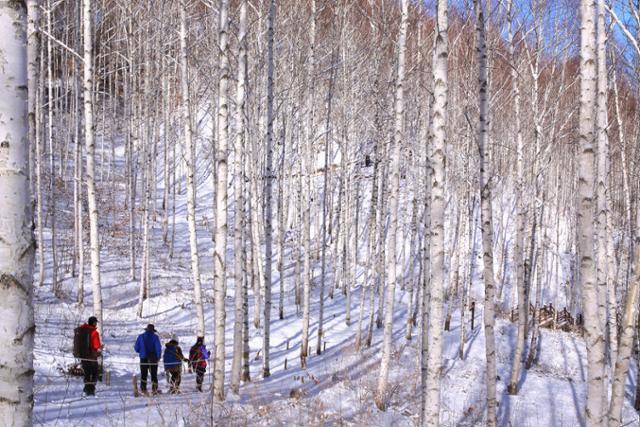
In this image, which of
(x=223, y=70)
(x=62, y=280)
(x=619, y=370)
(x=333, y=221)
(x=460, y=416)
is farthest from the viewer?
(x=333, y=221)

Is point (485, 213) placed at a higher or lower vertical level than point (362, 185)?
lower

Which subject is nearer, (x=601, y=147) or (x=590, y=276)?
(x=590, y=276)

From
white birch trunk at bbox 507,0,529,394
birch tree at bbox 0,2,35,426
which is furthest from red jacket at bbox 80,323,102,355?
white birch trunk at bbox 507,0,529,394

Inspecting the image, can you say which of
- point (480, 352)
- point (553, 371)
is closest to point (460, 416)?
point (480, 352)

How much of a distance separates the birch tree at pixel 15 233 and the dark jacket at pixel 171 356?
6.73m

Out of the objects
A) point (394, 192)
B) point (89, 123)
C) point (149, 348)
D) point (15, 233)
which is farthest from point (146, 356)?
point (15, 233)

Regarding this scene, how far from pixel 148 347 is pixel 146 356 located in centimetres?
15

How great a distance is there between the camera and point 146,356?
346 inches

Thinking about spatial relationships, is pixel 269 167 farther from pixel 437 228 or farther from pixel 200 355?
pixel 437 228

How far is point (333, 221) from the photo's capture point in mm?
26906

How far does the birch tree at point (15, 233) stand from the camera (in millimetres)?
2076

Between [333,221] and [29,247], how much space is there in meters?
24.8

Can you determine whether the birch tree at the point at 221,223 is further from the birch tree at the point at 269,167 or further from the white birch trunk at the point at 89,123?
the white birch trunk at the point at 89,123

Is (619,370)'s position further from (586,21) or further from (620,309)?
(620,309)
